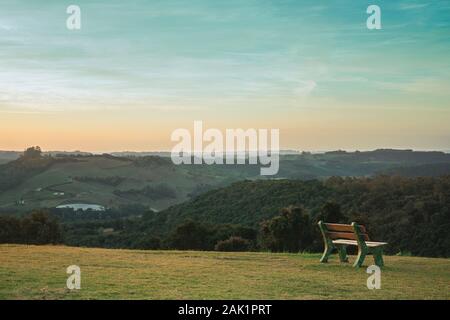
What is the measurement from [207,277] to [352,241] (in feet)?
12.4

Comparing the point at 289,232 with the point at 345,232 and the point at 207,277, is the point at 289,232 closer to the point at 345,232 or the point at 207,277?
the point at 345,232

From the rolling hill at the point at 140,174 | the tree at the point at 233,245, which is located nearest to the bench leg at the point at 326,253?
the tree at the point at 233,245

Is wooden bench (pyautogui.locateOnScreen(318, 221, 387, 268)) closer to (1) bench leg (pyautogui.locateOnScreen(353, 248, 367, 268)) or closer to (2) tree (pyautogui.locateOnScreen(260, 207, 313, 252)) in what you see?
(1) bench leg (pyautogui.locateOnScreen(353, 248, 367, 268))

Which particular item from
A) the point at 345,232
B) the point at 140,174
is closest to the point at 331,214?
the point at 345,232

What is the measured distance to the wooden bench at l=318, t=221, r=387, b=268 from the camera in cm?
1170

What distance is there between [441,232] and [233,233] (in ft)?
37.6

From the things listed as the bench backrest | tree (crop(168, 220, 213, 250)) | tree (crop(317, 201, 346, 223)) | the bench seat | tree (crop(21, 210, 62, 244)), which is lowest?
tree (crop(168, 220, 213, 250))

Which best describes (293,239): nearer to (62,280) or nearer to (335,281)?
(335,281)

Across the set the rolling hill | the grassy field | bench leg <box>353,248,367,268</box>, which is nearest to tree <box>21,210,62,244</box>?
the grassy field

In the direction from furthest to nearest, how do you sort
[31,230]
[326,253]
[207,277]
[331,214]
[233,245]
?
[331,214] → [31,230] → [233,245] → [326,253] → [207,277]

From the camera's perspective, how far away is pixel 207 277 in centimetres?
1020

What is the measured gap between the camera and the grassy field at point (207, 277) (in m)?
8.45

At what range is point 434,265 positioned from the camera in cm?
1294
